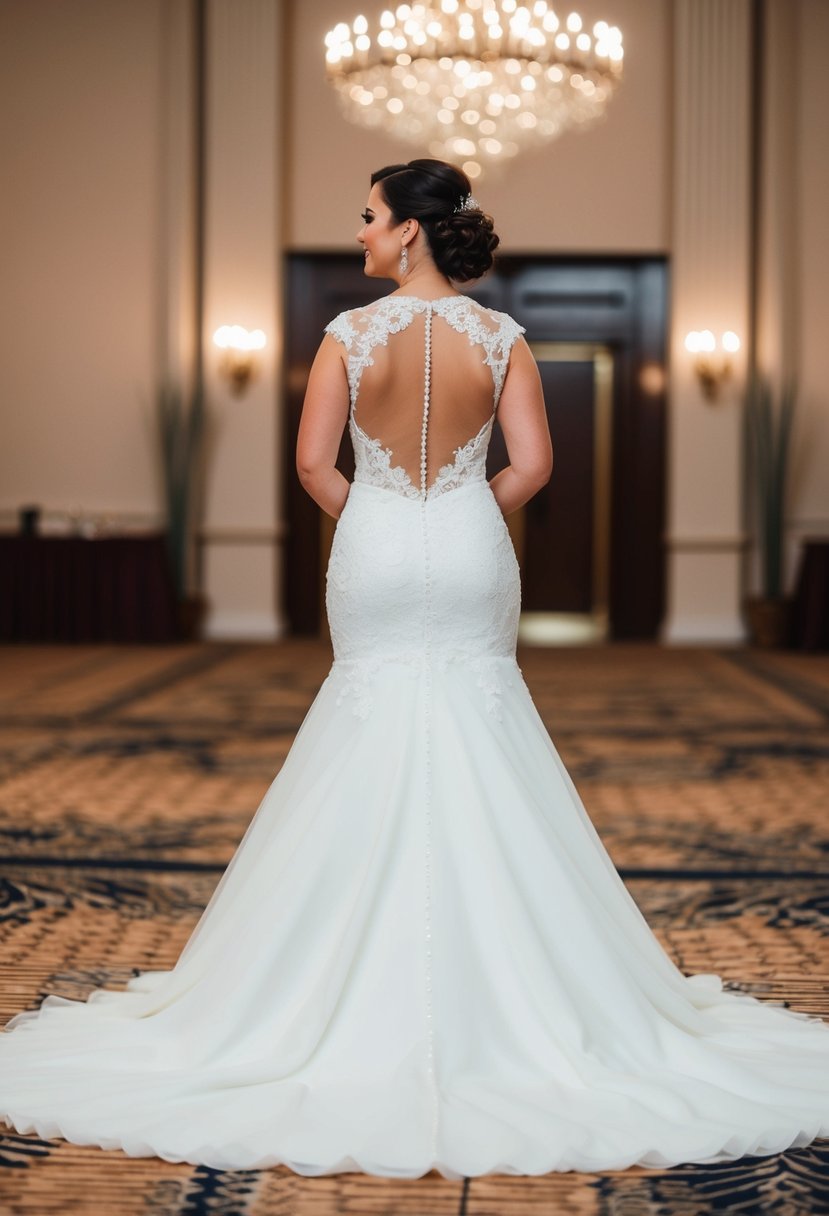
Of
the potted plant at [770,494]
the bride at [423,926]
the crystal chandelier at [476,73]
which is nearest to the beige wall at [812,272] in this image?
the potted plant at [770,494]

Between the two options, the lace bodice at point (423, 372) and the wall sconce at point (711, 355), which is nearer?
the lace bodice at point (423, 372)

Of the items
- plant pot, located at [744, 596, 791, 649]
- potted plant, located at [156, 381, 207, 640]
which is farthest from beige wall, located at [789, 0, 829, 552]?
potted plant, located at [156, 381, 207, 640]

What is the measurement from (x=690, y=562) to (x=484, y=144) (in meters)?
3.98

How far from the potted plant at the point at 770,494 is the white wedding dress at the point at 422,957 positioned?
354 inches

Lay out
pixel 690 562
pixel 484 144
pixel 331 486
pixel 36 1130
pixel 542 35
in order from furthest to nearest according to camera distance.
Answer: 1. pixel 690 562
2. pixel 484 144
3. pixel 542 35
4. pixel 331 486
5. pixel 36 1130

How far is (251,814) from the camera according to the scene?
4848 mm

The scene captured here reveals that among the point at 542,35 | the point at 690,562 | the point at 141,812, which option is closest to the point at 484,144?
the point at 542,35

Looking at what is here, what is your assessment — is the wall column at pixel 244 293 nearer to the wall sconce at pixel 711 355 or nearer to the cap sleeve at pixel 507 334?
the wall sconce at pixel 711 355

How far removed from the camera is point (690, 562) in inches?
467

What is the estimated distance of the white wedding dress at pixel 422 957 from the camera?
2.14 m

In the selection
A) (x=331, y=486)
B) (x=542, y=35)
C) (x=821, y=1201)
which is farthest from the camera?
(x=542, y=35)

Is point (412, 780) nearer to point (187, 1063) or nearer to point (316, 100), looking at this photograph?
point (187, 1063)

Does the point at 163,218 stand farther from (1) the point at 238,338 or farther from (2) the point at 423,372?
(2) the point at 423,372

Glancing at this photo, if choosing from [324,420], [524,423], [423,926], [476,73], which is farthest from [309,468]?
[476,73]
